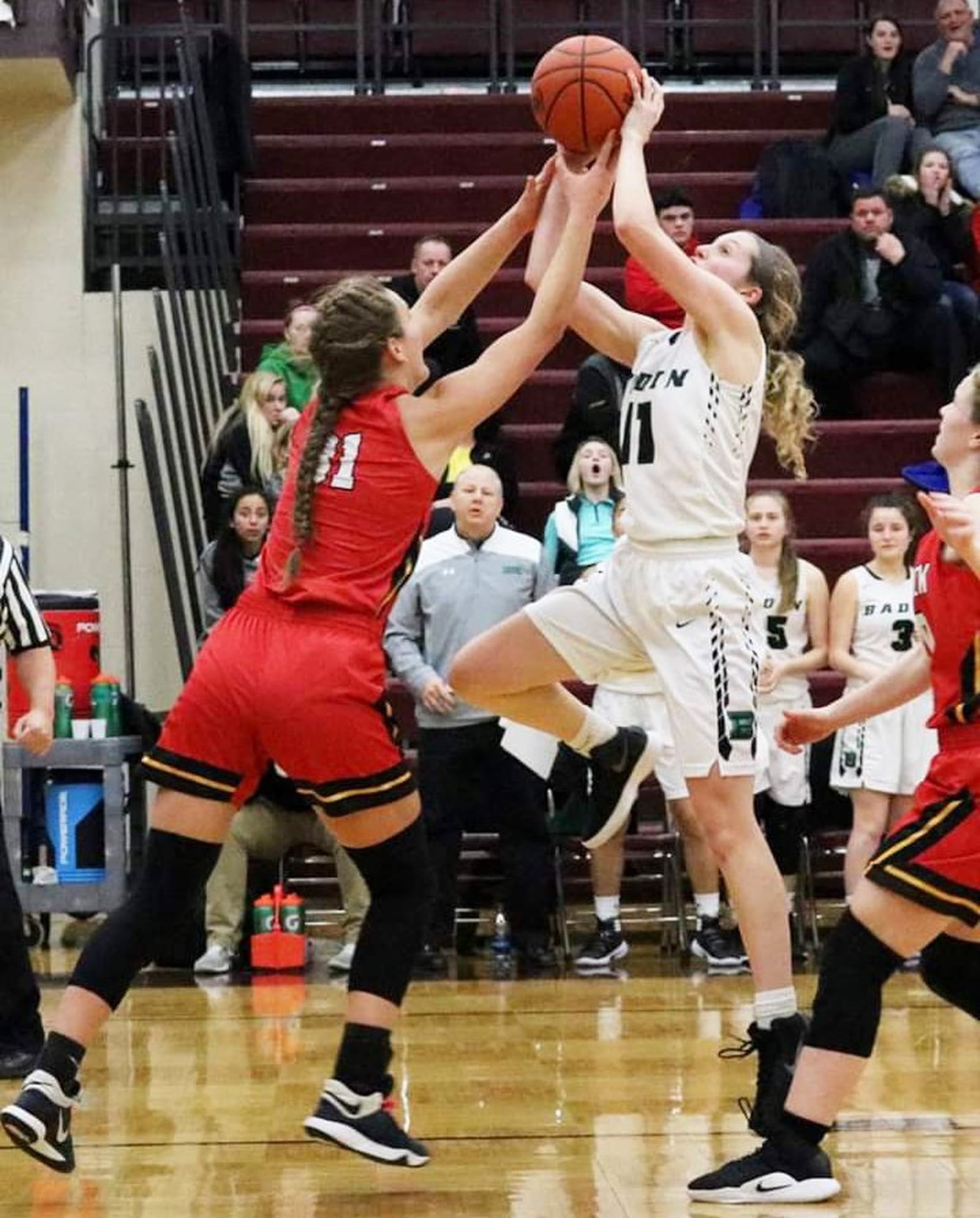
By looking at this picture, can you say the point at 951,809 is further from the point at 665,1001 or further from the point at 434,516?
the point at 434,516

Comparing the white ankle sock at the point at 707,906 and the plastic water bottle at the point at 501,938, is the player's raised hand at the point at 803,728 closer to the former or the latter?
the white ankle sock at the point at 707,906

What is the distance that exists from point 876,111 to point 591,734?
269 inches

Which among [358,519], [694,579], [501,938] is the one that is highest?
[358,519]

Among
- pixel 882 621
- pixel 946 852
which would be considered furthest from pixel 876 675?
pixel 946 852

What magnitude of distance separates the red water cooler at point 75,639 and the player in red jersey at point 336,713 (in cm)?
375

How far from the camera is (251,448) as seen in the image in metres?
8.84

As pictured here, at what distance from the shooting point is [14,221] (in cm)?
1033

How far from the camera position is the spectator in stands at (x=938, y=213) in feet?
34.5

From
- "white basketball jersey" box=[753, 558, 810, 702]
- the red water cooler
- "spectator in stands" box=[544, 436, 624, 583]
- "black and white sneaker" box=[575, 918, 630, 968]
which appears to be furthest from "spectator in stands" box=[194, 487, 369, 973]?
"white basketball jersey" box=[753, 558, 810, 702]

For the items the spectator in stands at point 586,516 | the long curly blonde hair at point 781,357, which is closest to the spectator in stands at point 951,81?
the spectator in stands at point 586,516

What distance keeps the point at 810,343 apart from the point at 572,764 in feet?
10.2

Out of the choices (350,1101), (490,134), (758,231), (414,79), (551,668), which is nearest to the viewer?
(350,1101)

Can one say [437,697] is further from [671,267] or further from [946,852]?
[946,852]

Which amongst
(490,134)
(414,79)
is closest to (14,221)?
(490,134)
